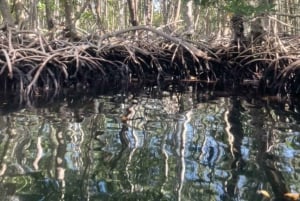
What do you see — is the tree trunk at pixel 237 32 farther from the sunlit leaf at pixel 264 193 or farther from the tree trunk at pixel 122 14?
the tree trunk at pixel 122 14

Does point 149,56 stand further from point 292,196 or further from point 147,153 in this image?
point 292,196

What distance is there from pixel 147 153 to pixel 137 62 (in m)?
5.45

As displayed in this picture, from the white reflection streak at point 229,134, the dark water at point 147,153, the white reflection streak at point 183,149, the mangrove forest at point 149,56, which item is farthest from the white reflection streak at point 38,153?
the mangrove forest at point 149,56

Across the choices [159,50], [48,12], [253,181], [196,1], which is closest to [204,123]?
[253,181]

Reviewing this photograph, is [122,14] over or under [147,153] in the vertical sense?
over

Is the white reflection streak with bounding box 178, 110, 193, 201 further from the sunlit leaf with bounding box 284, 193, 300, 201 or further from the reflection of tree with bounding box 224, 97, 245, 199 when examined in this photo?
the sunlit leaf with bounding box 284, 193, 300, 201

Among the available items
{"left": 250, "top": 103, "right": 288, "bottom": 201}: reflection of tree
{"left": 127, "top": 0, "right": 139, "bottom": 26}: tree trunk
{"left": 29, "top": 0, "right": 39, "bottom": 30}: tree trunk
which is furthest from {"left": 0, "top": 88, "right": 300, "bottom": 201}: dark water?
{"left": 29, "top": 0, "right": 39, "bottom": 30}: tree trunk

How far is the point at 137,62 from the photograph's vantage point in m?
9.26

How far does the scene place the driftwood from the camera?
7.55 meters

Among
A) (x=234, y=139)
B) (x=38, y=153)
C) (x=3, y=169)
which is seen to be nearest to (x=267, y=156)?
(x=234, y=139)

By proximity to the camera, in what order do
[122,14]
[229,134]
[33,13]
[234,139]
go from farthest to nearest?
[122,14]
[33,13]
[229,134]
[234,139]

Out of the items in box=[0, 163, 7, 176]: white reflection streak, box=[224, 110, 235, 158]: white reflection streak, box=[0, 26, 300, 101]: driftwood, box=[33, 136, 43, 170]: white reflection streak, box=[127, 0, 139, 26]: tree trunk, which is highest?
box=[127, 0, 139, 26]: tree trunk

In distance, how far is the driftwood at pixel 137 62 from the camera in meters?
7.55

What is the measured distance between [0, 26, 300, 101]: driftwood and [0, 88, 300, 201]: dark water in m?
1.78
